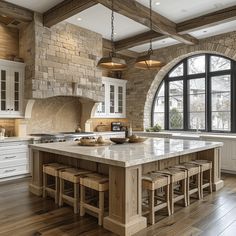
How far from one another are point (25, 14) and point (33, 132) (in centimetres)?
278

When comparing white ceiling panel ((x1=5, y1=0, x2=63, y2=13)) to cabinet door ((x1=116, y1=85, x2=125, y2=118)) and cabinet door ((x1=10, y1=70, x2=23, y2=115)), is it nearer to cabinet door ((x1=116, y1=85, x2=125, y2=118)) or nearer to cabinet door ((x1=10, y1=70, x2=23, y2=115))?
cabinet door ((x1=10, y1=70, x2=23, y2=115))

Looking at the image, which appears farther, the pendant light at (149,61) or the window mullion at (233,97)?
the window mullion at (233,97)

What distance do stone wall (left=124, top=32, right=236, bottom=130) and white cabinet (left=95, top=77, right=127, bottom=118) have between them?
0.23m

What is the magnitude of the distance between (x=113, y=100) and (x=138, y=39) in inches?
88.1

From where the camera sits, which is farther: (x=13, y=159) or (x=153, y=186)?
(x=13, y=159)

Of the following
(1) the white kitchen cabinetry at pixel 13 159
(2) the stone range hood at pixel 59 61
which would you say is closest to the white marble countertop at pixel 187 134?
(2) the stone range hood at pixel 59 61

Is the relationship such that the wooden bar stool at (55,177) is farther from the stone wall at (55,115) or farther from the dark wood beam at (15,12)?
the dark wood beam at (15,12)

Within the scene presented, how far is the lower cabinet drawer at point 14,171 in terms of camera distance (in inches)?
198

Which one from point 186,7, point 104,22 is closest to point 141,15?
point 186,7

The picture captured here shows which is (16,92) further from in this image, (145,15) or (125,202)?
(125,202)

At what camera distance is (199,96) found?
7.17m

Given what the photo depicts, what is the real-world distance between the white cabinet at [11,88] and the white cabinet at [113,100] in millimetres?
2432

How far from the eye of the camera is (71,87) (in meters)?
6.10

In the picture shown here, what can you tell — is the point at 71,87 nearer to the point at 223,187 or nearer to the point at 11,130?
the point at 11,130
